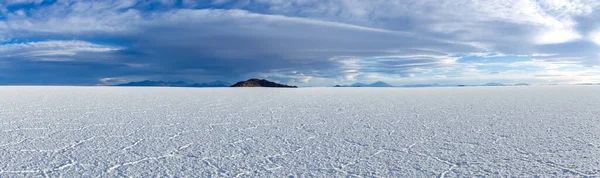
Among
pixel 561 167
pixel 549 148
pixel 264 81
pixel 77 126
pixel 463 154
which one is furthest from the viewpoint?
pixel 264 81

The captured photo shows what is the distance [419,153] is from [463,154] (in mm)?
397

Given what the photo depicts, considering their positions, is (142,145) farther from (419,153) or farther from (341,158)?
(419,153)

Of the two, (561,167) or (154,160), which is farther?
(154,160)

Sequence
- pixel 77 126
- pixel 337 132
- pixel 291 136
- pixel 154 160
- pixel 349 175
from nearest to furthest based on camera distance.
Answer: pixel 349 175 < pixel 154 160 < pixel 291 136 < pixel 337 132 < pixel 77 126

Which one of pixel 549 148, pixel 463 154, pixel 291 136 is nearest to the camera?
pixel 463 154

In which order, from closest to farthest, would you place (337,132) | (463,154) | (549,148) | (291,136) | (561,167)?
(561,167)
(463,154)
(549,148)
(291,136)
(337,132)

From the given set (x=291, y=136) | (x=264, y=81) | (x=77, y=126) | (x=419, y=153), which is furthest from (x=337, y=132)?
(x=264, y=81)

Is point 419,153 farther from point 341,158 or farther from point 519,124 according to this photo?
point 519,124

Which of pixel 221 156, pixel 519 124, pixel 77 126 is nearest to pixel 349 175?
pixel 221 156

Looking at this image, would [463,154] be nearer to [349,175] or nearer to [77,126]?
[349,175]

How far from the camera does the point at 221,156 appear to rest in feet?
10.8

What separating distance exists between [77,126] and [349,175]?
164 inches

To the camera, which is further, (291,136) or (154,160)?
(291,136)

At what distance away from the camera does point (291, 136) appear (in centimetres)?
430
